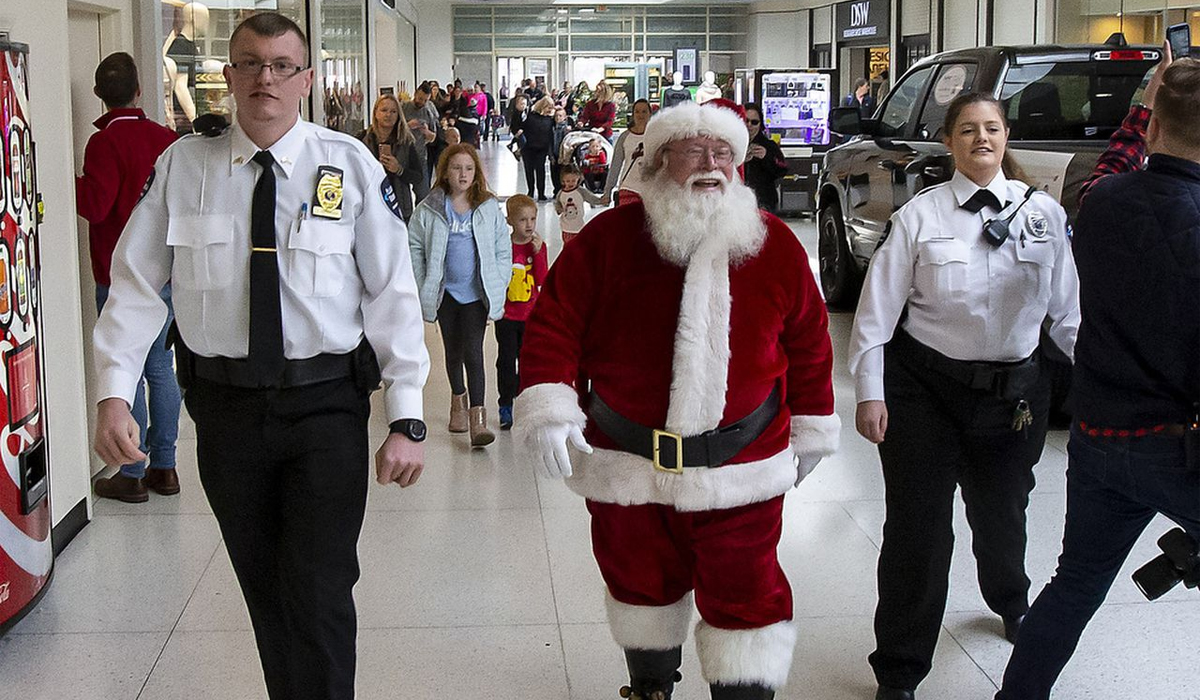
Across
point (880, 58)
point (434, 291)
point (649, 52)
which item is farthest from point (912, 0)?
point (434, 291)

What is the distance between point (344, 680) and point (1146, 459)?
6.29ft

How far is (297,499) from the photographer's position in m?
3.02

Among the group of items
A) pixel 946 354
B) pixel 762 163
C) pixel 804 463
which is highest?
pixel 762 163

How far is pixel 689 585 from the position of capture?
335 centimetres

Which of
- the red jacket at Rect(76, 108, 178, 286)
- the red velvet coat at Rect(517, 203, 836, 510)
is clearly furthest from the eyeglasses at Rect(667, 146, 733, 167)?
the red jacket at Rect(76, 108, 178, 286)

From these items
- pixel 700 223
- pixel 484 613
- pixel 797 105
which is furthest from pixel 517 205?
pixel 797 105

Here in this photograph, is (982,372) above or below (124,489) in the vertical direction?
above

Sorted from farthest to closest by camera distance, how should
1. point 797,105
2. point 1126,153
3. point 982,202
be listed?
point 797,105
point 1126,153
point 982,202

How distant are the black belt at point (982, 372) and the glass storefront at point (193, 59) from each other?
5.38 metres

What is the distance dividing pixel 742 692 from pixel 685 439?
64 centimetres

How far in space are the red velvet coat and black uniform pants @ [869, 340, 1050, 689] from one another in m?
0.59

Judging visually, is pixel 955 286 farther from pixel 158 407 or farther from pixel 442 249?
pixel 158 407

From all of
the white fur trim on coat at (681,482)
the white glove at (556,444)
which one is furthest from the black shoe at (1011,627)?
the white glove at (556,444)

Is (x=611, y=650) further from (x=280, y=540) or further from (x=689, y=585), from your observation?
(x=280, y=540)
